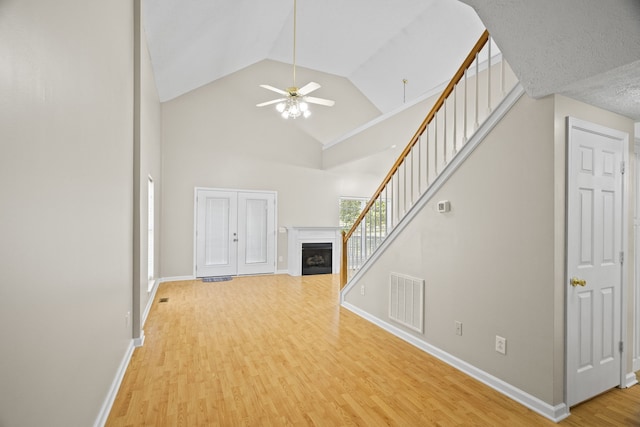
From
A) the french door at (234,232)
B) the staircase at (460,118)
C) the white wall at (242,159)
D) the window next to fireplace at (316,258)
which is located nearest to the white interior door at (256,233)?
the french door at (234,232)

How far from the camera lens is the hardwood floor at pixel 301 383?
219 centimetres

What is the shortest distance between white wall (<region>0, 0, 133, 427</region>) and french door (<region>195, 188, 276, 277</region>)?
4823 mm

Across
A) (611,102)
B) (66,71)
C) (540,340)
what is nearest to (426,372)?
(540,340)

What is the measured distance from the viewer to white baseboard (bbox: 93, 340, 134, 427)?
206cm

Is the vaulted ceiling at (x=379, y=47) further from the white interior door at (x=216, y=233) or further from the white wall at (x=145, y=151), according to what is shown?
the white interior door at (x=216, y=233)

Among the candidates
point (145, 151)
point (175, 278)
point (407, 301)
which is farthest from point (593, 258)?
point (175, 278)

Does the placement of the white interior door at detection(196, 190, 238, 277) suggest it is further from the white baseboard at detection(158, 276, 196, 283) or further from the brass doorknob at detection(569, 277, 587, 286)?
the brass doorknob at detection(569, 277, 587, 286)

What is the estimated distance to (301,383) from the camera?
8.68 ft

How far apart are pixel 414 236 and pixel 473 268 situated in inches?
31.9

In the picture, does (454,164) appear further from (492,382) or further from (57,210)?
(57,210)

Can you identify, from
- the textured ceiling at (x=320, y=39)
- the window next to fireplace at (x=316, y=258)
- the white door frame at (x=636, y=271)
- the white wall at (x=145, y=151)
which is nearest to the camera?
the white door frame at (x=636, y=271)

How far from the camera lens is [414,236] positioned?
3488 millimetres

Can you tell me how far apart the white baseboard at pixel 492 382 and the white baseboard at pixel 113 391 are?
2.81 m

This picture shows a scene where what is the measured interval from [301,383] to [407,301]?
1535 millimetres
